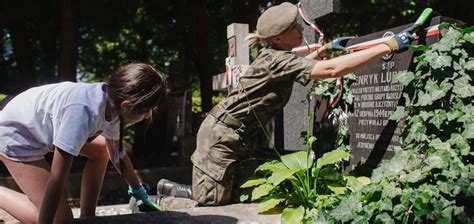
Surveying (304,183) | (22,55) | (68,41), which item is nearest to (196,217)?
(304,183)

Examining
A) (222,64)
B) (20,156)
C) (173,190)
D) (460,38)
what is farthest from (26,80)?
(460,38)

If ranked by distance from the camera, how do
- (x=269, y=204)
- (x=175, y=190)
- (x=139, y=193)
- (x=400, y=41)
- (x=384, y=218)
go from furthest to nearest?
(x=175, y=190), (x=139, y=193), (x=269, y=204), (x=400, y=41), (x=384, y=218)

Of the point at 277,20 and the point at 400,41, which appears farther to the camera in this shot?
the point at 277,20

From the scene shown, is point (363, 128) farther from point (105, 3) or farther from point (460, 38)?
point (105, 3)

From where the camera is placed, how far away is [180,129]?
9781 millimetres

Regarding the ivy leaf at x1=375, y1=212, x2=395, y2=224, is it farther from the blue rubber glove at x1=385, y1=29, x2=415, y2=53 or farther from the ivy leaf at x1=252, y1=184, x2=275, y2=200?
the blue rubber glove at x1=385, y1=29, x2=415, y2=53

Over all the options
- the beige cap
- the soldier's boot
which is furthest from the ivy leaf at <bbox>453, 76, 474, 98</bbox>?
the soldier's boot

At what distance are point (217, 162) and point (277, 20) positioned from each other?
Result: 44.8 inches

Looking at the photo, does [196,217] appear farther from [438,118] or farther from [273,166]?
[438,118]

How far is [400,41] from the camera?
320cm

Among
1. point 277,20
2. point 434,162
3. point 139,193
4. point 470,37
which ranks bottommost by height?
point 139,193

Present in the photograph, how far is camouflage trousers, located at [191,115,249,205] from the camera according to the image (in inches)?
Result: 145

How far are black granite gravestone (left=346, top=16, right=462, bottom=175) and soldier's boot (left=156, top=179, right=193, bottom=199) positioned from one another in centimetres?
134

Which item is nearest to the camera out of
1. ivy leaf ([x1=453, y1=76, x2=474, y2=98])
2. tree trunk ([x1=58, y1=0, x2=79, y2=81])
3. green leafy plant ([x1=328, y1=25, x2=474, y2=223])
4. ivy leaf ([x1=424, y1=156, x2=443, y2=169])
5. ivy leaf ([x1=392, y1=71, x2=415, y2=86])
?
green leafy plant ([x1=328, y1=25, x2=474, y2=223])
